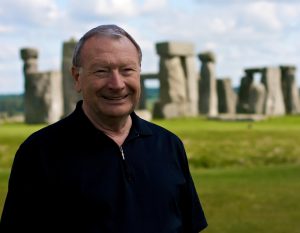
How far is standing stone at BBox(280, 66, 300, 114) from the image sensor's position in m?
37.7

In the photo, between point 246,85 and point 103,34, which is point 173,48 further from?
point 103,34

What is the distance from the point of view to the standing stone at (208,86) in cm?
3559

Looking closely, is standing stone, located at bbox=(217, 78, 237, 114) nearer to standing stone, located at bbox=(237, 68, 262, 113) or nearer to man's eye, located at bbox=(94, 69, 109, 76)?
standing stone, located at bbox=(237, 68, 262, 113)

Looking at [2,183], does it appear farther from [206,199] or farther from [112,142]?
[112,142]

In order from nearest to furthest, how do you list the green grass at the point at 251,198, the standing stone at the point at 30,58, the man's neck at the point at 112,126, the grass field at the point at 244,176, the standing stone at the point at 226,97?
the man's neck at the point at 112,126, the green grass at the point at 251,198, the grass field at the point at 244,176, the standing stone at the point at 30,58, the standing stone at the point at 226,97

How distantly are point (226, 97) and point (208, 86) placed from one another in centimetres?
203

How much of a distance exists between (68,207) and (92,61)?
607 mm

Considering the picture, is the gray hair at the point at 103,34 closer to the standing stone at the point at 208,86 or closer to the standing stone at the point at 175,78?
the standing stone at the point at 175,78

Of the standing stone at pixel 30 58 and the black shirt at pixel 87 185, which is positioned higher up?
the black shirt at pixel 87 185

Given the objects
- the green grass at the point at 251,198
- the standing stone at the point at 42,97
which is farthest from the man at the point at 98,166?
the standing stone at the point at 42,97

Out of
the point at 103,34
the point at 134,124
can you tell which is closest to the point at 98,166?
the point at 134,124

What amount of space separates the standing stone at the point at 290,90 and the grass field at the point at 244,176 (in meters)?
19.1

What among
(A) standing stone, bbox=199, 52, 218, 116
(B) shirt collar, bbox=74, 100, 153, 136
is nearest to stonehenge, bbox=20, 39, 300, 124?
(A) standing stone, bbox=199, 52, 218, 116

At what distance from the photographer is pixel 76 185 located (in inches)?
120
